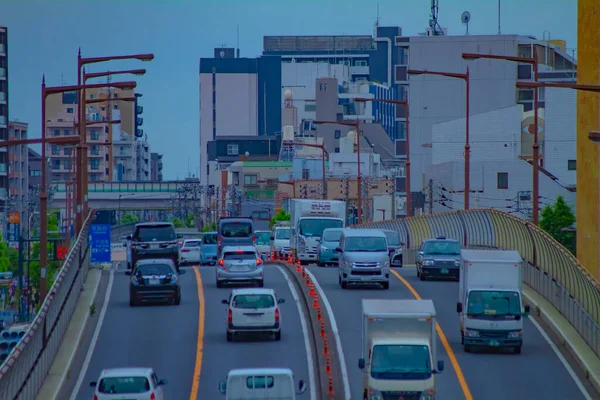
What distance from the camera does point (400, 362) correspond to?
25047 millimetres

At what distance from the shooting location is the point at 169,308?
133 feet

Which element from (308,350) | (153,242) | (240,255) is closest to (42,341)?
(308,350)

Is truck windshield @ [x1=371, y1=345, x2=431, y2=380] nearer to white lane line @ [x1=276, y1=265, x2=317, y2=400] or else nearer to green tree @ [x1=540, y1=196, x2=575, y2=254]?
white lane line @ [x1=276, y1=265, x2=317, y2=400]

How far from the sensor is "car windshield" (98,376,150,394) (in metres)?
23.7

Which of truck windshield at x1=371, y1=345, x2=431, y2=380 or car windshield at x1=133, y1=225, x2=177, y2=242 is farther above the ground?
car windshield at x1=133, y1=225, x2=177, y2=242

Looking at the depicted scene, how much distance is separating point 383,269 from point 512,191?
170ft

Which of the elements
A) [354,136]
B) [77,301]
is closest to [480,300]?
[77,301]

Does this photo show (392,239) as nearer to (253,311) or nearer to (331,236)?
(331,236)

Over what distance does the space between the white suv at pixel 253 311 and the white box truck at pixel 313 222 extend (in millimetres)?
23253

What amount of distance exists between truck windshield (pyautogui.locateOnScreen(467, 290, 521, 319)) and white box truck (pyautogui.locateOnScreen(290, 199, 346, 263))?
25570mm

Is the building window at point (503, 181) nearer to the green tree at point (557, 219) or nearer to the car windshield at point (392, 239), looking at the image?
the green tree at point (557, 219)

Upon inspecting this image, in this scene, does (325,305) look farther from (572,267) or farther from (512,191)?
(512,191)

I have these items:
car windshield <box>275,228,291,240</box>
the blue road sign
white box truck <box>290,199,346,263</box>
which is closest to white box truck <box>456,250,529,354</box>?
white box truck <box>290,199,346,263</box>

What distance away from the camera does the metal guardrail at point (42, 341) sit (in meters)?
23.3
